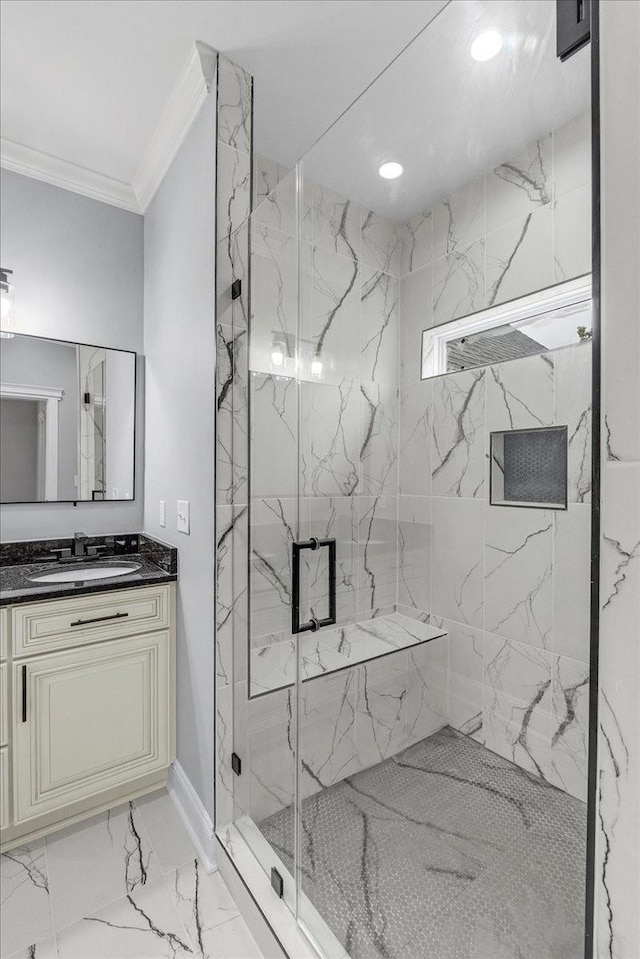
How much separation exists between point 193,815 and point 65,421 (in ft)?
5.72

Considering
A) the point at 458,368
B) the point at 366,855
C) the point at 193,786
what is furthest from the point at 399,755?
the point at 193,786

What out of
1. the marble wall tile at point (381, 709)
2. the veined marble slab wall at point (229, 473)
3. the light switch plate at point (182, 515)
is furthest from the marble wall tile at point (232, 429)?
the marble wall tile at point (381, 709)

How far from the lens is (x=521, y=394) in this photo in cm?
69

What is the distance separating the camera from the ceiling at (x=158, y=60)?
57.2 inches

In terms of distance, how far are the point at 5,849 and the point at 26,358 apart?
1916 millimetres

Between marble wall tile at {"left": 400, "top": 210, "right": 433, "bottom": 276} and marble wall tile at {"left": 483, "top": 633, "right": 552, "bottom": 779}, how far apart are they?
0.69m

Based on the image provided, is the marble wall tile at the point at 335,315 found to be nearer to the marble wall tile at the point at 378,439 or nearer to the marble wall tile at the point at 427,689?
the marble wall tile at the point at 378,439

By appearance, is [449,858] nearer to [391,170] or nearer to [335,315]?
[335,315]

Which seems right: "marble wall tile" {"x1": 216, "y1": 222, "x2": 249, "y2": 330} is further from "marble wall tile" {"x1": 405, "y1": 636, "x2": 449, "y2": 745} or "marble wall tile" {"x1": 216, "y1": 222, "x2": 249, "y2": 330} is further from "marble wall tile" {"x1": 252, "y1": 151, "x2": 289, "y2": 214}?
"marble wall tile" {"x1": 405, "y1": 636, "x2": 449, "y2": 745}

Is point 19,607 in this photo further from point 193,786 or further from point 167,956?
point 167,956

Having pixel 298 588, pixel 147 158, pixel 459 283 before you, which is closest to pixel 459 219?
pixel 459 283

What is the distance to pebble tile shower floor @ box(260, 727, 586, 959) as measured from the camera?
677 millimetres

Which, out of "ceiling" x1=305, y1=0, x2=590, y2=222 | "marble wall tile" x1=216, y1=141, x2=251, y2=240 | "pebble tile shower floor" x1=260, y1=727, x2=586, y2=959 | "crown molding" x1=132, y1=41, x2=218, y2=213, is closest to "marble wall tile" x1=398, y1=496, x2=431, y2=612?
"pebble tile shower floor" x1=260, y1=727, x2=586, y2=959

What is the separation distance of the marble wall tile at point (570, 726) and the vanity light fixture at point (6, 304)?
2.41 metres
